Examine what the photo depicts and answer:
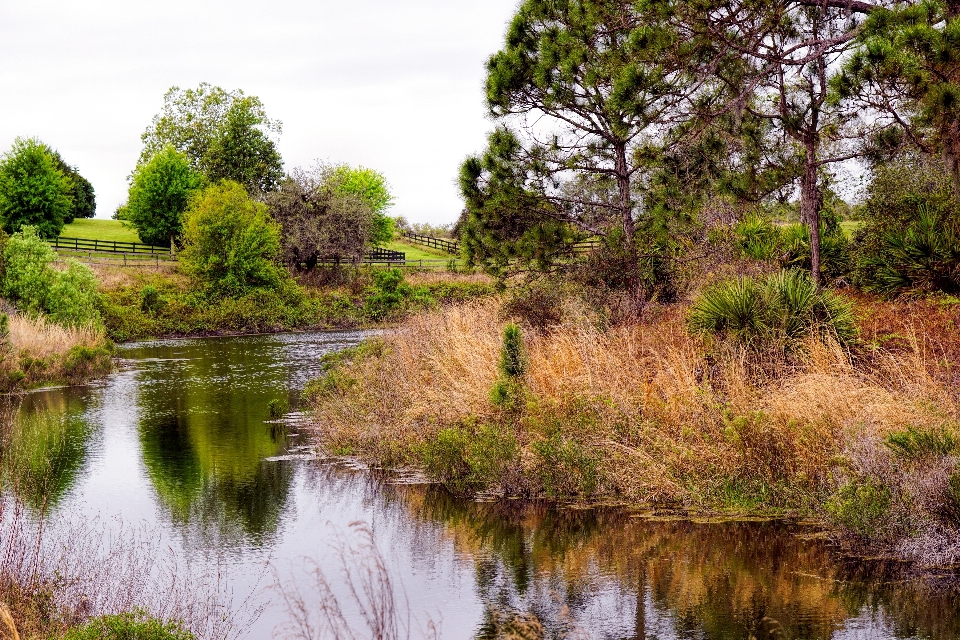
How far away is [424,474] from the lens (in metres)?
15.1

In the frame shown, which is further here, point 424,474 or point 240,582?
point 424,474

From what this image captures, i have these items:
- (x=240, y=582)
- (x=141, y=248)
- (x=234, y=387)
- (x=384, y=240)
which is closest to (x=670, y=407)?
(x=240, y=582)

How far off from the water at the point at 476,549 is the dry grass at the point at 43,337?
10840mm

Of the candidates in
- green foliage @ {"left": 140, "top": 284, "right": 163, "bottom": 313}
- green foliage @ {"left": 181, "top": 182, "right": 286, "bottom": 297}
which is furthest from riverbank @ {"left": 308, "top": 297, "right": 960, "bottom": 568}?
green foliage @ {"left": 181, "top": 182, "right": 286, "bottom": 297}

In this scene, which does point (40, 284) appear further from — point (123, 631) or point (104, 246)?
point (104, 246)

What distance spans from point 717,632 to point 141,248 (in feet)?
227

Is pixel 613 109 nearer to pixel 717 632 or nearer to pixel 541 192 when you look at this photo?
pixel 541 192

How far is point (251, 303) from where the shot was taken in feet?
182

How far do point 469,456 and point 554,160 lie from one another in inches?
352

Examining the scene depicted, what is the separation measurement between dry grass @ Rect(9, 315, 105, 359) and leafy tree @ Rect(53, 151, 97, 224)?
63.5 meters

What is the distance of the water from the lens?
29.4 feet

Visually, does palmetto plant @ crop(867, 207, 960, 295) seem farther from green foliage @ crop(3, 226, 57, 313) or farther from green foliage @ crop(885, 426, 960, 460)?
green foliage @ crop(3, 226, 57, 313)

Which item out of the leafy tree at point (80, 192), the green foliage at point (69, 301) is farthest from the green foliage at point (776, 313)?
the leafy tree at point (80, 192)

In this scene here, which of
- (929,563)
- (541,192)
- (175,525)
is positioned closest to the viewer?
(929,563)
